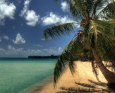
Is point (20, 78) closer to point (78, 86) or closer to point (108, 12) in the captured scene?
point (78, 86)

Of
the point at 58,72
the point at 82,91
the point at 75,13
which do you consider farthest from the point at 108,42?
the point at 82,91

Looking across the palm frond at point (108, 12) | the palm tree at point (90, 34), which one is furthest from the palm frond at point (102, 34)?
the palm frond at point (108, 12)

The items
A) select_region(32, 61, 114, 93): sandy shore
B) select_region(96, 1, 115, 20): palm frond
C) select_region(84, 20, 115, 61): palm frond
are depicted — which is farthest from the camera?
select_region(32, 61, 114, 93): sandy shore

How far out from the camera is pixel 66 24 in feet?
18.5

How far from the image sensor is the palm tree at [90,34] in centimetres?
393

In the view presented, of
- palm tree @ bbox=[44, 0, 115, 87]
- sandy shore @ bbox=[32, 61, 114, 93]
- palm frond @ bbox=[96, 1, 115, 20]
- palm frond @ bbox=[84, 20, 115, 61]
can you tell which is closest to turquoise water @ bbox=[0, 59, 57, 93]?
palm tree @ bbox=[44, 0, 115, 87]

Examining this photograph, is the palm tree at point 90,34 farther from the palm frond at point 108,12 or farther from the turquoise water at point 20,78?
the turquoise water at point 20,78

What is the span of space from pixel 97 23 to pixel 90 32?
0.77 meters

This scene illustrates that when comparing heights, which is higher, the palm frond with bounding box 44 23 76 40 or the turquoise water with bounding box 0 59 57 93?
the palm frond with bounding box 44 23 76 40

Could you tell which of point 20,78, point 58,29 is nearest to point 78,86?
point 58,29

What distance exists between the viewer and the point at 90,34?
12.2ft

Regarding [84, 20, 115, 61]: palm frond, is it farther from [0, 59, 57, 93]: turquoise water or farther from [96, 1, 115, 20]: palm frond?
[0, 59, 57, 93]: turquoise water

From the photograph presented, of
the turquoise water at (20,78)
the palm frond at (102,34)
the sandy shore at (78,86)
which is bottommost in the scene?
the turquoise water at (20,78)

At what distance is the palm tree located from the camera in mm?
3929
